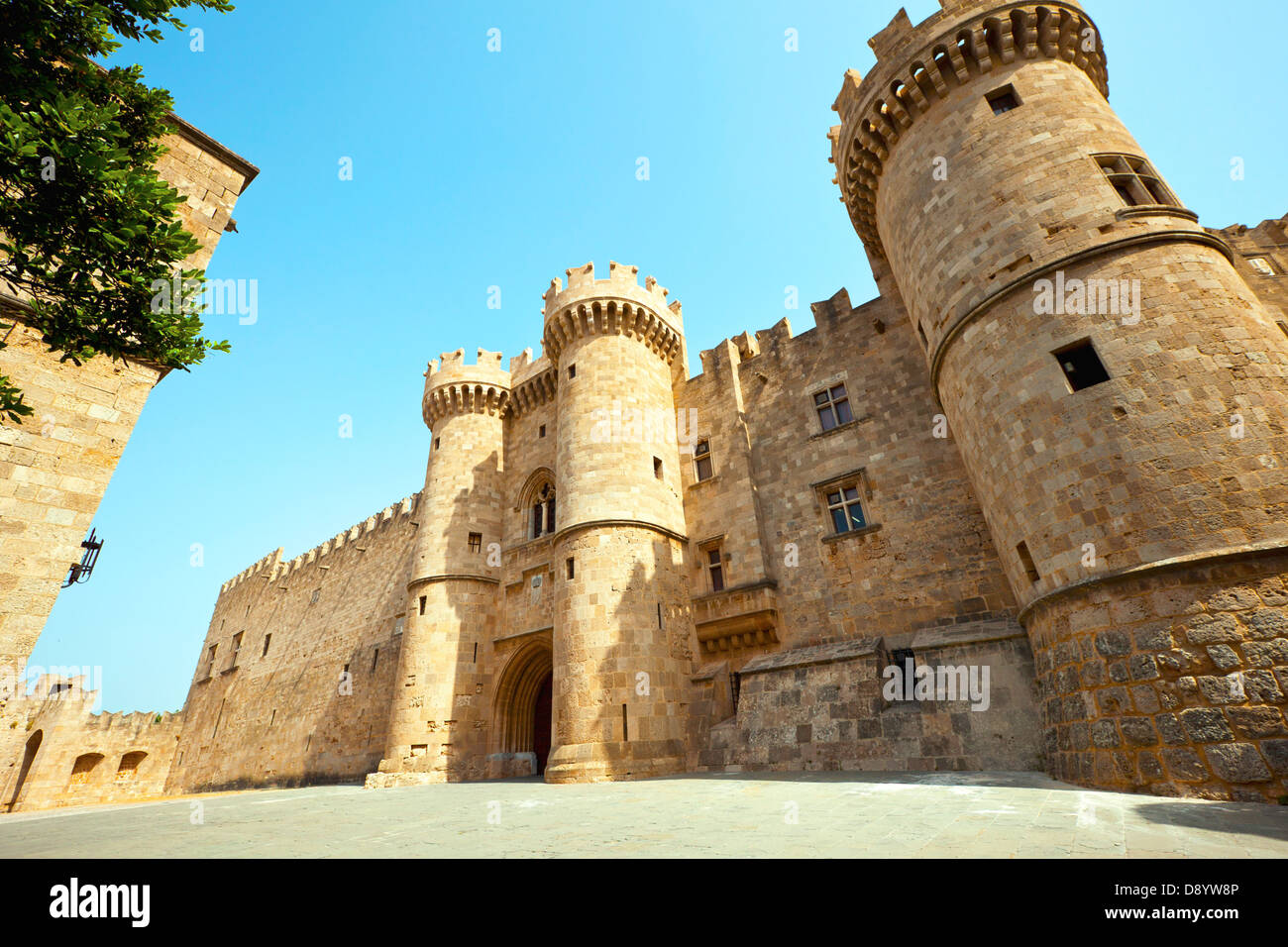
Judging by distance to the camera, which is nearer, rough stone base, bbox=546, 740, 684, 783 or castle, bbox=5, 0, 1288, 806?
castle, bbox=5, 0, 1288, 806

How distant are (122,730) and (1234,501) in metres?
38.7

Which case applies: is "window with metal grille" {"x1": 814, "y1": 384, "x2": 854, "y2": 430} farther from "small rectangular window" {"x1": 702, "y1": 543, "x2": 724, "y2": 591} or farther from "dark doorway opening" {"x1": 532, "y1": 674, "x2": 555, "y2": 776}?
"dark doorway opening" {"x1": 532, "y1": 674, "x2": 555, "y2": 776}

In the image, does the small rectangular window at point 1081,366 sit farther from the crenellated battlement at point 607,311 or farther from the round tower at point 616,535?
the crenellated battlement at point 607,311

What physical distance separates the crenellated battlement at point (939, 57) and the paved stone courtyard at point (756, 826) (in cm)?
1221

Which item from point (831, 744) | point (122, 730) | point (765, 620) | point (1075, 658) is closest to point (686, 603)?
point (765, 620)

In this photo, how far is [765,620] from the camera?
13.0m

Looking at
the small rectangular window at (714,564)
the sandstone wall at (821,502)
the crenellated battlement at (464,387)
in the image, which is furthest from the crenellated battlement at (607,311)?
the small rectangular window at (714,564)

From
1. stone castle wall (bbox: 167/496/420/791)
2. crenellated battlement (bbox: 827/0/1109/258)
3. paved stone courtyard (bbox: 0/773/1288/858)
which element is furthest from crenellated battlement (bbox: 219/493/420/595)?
crenellated battlement (bbox: 827/0/1109/258)

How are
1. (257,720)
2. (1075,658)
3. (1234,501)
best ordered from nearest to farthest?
(1234,501)
(1075,658)
(257,720)

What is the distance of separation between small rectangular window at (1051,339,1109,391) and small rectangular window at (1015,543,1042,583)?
7.90 ft

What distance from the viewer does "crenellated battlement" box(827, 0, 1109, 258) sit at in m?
10.8

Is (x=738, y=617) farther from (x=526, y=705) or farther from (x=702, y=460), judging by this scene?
(x=526, y=705)

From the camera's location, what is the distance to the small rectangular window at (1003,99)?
35.1 feet
